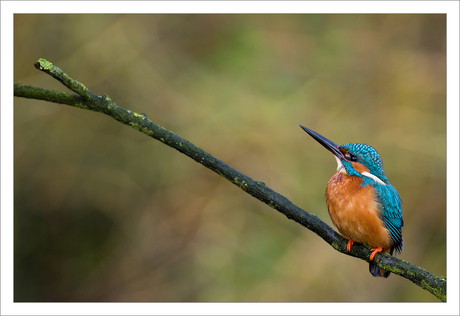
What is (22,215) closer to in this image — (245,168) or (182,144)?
(245,168)

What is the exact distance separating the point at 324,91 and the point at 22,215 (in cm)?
318

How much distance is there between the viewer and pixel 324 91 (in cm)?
486

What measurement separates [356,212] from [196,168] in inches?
102

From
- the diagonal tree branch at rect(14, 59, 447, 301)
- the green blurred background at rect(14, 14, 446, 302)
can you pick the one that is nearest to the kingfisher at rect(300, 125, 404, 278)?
the diagonal tree branch at rect(14, 59, 447, 301)

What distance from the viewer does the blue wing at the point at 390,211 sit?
2.36 m

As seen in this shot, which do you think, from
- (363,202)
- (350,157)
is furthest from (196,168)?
(363,202)

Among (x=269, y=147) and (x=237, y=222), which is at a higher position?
(x=269, y=147)

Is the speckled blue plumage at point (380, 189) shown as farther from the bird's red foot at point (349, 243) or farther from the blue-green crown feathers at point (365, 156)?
the bird's red foot at point (349, 243)

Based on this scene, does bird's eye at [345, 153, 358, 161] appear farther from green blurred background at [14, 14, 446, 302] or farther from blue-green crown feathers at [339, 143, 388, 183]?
green blurred background at [14, 14, 446, 302]

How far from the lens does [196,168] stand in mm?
4711

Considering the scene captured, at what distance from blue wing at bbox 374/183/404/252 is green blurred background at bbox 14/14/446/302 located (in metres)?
2.09

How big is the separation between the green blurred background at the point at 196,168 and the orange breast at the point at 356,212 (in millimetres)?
2185

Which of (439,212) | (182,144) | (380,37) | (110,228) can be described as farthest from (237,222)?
(182,144)

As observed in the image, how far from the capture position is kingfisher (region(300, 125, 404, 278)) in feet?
7.40
